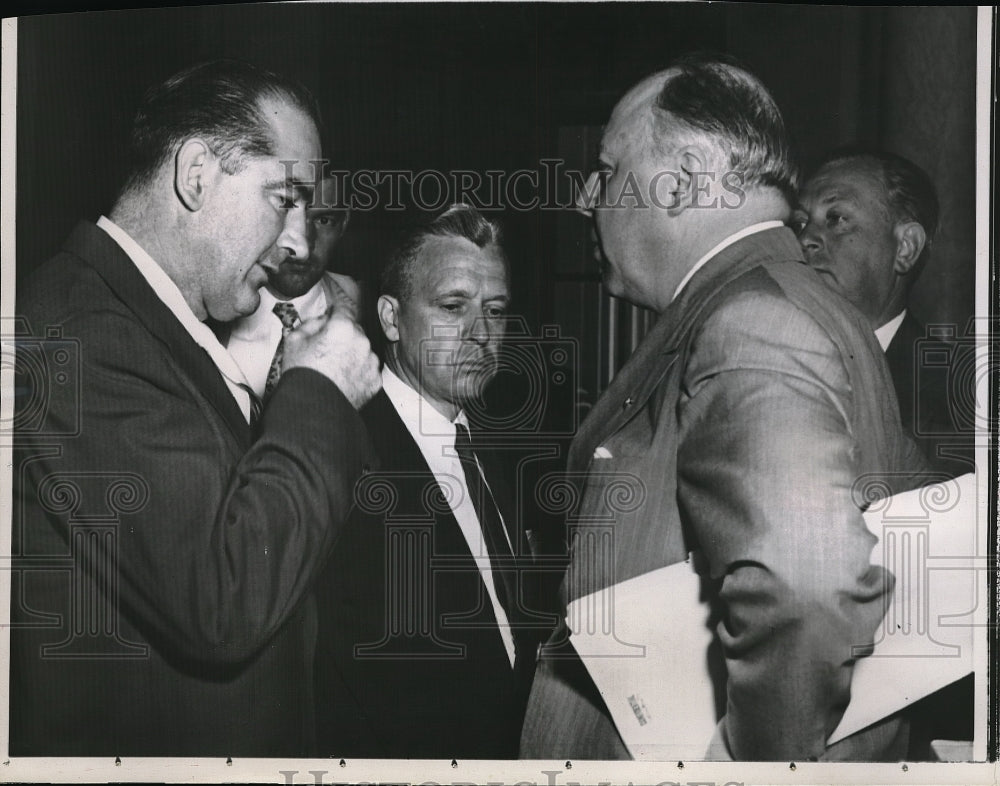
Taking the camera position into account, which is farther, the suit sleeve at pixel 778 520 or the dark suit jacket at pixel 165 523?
the dark suit jacket at pixel 165 523

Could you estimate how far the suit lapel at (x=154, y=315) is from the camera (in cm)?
323

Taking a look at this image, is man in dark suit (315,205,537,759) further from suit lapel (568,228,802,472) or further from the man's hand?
suit lapel (568,228,802,472)

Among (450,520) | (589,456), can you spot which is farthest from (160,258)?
(589,456)

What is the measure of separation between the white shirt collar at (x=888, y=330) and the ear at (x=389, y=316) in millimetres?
Result: 1481

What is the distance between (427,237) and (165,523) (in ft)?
3.93

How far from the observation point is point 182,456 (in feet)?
10.5

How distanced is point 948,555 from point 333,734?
1981mm

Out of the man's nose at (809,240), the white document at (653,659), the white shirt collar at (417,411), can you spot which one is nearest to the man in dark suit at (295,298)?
the white shirt collar at (417,411)

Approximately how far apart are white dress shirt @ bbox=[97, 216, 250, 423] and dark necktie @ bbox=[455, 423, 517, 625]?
69cm

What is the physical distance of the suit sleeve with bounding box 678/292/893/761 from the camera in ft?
10.2

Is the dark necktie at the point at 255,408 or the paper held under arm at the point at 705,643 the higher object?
the dark necktie at the point at 255,408

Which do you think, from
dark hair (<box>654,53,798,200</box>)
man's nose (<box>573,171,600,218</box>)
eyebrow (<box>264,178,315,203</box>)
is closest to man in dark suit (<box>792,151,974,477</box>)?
dark hair (<box>654,53,798,200</box>)

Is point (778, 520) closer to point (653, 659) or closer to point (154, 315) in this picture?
point (653, 659)

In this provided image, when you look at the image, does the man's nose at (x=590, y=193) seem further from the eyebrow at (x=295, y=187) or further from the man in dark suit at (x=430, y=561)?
the eyebrow at (x=295, y=187)
